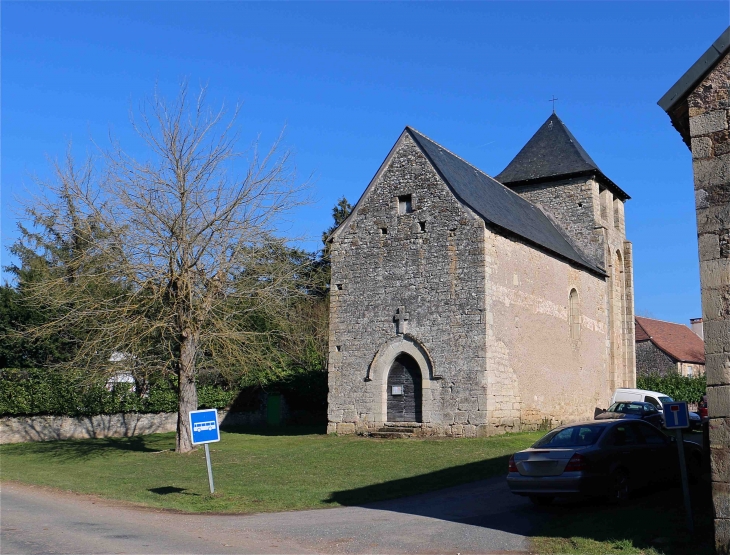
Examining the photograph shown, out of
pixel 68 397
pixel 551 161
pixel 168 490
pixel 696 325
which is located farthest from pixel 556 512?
pixel 696 325

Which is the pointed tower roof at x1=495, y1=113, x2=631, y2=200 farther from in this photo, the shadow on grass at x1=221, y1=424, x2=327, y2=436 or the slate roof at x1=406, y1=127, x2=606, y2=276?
the shadow on grass at x1=221, y1=424, x2=327, y2=436

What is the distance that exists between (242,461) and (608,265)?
18670 millimetres

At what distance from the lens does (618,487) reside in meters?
10.8

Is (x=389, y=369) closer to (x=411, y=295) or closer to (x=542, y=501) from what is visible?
(x=411, y=295)

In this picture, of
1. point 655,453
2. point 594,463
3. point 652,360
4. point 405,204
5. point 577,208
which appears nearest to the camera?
point 594,463

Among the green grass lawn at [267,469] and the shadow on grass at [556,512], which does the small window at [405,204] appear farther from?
the shadow on grass at [556,512]

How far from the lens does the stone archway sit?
21.3 metres

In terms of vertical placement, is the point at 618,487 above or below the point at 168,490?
above

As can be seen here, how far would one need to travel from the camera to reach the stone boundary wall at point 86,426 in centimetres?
2541

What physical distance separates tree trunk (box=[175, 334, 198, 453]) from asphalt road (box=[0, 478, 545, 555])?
7041 millimetres

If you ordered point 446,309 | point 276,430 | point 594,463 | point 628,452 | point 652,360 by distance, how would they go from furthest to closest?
point 652,360 → point 276,430 → point 446,309 → point 628,452 → point 594,463

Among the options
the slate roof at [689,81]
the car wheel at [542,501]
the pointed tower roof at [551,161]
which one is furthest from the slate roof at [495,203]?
the slate roof at [689,81]

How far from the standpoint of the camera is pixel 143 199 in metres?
19.2

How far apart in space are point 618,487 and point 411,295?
11649mm
